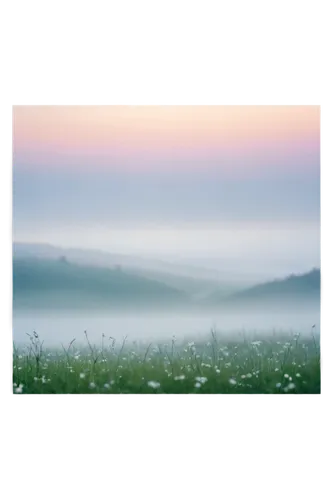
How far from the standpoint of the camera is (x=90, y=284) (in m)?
11.2

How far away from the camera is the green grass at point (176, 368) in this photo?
11164mm

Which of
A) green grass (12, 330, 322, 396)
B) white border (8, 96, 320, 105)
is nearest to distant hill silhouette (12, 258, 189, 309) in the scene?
green grass (12, 330, 322, 396)

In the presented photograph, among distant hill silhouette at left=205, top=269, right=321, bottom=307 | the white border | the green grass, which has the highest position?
the white border

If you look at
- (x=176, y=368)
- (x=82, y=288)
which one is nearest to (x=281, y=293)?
(x=176, y=368)

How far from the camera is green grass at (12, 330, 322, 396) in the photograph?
1116 centimetres

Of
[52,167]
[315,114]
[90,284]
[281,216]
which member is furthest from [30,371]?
[315,114]

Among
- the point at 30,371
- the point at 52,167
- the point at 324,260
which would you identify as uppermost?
the point at 52,167

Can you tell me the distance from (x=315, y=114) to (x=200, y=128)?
35.2 inches

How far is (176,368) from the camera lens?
1118 centimetres

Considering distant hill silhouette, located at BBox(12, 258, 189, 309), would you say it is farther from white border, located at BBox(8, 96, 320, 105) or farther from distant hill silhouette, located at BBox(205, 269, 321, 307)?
Result: white border, located at BBox(8, 96, 320, 105)

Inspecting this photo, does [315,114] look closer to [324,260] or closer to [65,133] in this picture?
[324,260]

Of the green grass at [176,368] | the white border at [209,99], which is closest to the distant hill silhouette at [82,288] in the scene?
the green grass at [176,368]

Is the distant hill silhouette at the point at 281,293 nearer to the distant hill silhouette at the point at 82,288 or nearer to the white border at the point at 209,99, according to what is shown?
the distant hill silhouette at the point at 82,288

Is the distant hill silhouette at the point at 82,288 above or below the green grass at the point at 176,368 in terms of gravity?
above
